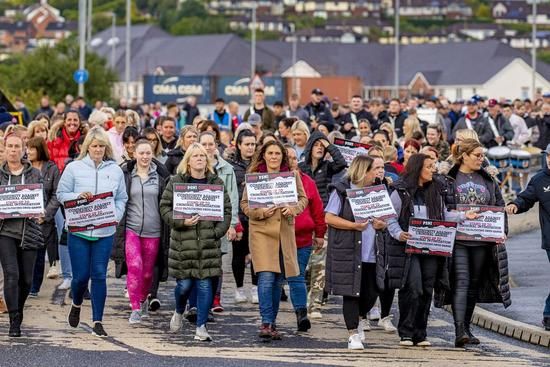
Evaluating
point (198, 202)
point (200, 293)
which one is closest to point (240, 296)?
point (200, 293)

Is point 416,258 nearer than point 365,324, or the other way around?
point 416,258

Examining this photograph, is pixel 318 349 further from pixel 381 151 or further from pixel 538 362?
pixel 381 151

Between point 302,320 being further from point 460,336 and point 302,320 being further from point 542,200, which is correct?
point 542,200

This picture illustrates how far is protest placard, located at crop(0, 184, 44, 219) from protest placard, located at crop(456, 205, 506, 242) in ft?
11.8

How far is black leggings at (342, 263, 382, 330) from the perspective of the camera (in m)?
14.0

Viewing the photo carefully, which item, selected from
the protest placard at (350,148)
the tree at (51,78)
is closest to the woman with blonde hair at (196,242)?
the protest placard at (350,148)

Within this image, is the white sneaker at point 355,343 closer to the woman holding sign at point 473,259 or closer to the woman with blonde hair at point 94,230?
the woman holding sign at point 473,259

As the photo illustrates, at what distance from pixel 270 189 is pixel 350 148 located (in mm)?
3367

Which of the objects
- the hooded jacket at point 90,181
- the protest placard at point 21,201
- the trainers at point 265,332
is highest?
the hooded jacket at point 90,181

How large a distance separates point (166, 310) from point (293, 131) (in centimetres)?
284

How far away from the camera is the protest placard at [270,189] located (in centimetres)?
1474

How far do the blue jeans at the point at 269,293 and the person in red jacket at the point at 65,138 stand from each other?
16.6ft

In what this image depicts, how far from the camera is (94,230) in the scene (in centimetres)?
1461

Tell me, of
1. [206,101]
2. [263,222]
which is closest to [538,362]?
[263,222]
